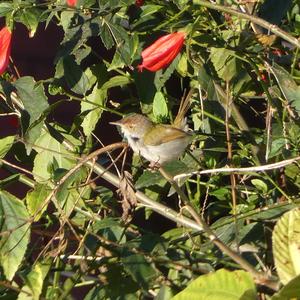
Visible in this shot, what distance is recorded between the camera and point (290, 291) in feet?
2.87

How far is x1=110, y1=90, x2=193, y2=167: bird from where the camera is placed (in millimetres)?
2590

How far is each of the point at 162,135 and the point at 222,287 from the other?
1.90 metres

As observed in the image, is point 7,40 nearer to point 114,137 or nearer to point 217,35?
point 217,35

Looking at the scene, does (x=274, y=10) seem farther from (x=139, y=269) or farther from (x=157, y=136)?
(x=139, y=269)

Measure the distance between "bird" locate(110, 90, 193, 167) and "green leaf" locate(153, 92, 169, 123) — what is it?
0.09 meters

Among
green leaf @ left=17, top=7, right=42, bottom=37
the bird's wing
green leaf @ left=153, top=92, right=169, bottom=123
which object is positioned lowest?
the bird's wing

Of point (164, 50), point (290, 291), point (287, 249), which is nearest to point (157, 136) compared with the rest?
point (164, 50)

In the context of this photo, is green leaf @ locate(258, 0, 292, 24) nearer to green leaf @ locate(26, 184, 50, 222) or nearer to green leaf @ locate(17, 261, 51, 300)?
green leaf @ locate(26, 184, 50, 222)

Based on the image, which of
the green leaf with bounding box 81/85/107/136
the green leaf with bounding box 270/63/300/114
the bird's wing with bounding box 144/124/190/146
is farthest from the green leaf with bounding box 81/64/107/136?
the green leaf with bounding box 270/63/300/114

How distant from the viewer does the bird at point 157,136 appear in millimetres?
2590

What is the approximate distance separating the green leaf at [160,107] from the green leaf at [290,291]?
153 cm

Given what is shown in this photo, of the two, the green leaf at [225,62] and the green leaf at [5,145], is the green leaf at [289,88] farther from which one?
the green leaf at [5,145]

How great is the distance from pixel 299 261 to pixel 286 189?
1.48m

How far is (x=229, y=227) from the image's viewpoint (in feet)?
6.50
